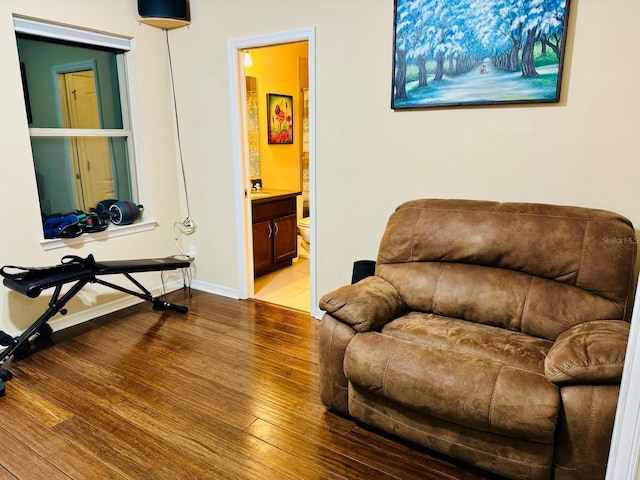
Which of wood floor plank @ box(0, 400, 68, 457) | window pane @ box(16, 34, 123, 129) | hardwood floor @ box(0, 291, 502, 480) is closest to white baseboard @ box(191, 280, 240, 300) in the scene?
hardwood floor @ box(0, 291, 502, 480)

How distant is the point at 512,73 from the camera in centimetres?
246

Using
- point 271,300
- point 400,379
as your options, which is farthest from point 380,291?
point 271,300

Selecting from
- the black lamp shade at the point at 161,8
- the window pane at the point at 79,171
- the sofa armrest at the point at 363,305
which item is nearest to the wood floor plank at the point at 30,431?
the sofa armrest at the point at 363,305

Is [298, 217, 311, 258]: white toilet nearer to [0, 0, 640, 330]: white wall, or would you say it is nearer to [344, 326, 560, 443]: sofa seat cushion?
[0, 0, 640, 330]: white wall

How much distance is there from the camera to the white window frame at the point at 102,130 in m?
3.00

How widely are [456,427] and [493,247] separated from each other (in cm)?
94

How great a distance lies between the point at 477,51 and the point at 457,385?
188 cm

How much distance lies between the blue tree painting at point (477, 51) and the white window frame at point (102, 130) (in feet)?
7.34

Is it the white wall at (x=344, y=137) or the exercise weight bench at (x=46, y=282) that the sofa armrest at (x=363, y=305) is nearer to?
the white wall at (x=344, y=137)

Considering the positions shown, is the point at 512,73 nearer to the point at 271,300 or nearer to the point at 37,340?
the point at 271,300

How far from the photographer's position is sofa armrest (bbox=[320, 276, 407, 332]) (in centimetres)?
214

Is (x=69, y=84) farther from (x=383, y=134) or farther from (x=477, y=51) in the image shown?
(x=477, y=51)

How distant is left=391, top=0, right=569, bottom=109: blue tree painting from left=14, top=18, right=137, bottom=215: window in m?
2.29

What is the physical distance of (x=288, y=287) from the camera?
14.0 feet
